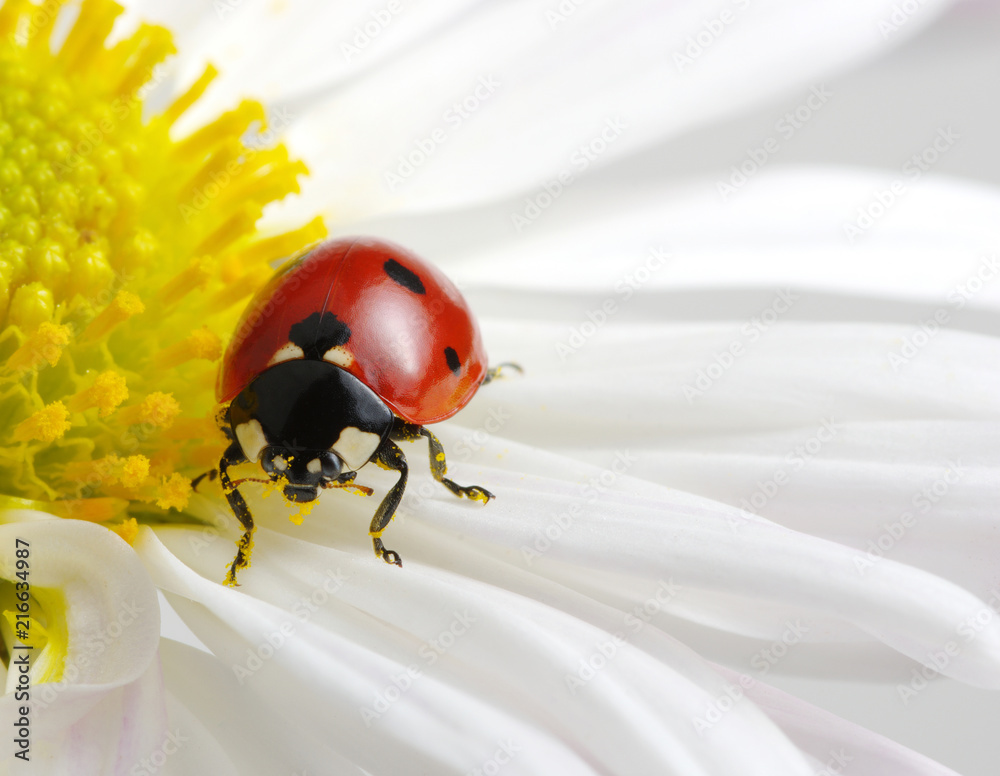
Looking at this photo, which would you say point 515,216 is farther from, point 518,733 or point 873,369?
point 518,733
